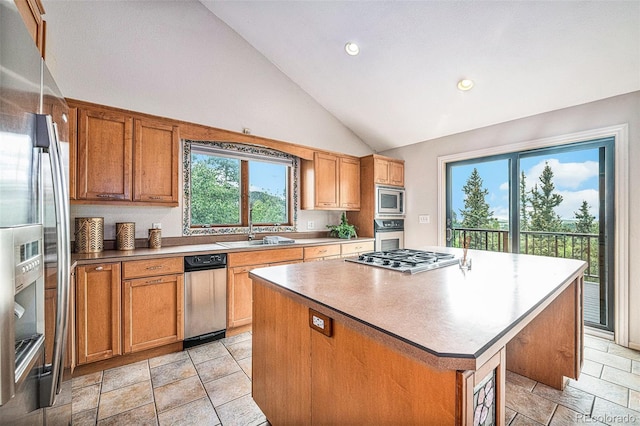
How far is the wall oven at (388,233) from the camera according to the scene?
423 cm

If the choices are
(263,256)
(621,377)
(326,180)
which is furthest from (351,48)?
(621,377)

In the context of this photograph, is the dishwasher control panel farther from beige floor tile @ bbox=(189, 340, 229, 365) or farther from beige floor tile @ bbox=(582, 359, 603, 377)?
beige floor tile @ bbox=(582, 359, 603, 377)

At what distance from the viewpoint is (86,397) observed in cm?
190

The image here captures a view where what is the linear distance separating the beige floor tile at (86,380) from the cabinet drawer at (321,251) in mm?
2104

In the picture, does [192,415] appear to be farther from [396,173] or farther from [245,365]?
[396,173]

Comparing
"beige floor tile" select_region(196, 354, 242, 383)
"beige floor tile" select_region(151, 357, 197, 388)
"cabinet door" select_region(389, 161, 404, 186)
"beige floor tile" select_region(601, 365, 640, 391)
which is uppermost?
"cabinet door" select_region(389, 161, 404, 186)

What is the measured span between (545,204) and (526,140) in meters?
0.78

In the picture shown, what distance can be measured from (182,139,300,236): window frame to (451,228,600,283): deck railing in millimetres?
2339

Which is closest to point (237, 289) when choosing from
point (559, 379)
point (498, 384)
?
point (498, 384)

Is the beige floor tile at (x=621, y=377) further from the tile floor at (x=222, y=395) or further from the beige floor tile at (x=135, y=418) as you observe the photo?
the beige floor tile at (x=135, y=418)

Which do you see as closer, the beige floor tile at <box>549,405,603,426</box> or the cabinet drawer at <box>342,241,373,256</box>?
the beige floor tile at <box>549,405,603,426</box>

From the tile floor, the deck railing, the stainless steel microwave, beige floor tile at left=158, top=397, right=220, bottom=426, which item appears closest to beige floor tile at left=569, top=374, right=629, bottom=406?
the tile floor

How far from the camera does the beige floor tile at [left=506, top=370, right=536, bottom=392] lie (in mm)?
2025

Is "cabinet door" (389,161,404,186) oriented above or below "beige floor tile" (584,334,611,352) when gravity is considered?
above
